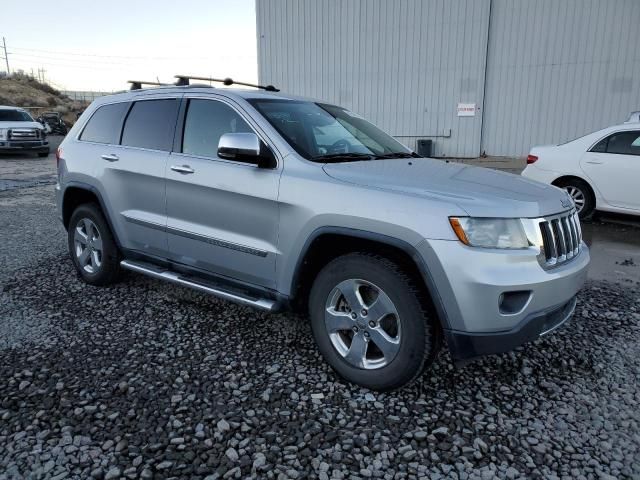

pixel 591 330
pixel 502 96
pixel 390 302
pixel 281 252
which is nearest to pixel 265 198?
pixel 281 252

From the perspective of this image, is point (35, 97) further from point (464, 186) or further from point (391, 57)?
point (464, 186)

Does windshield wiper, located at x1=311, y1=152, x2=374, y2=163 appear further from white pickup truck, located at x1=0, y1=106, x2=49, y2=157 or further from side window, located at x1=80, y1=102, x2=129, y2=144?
white pickup truck, located at x1=0, y1=106, x2=49, y2=157

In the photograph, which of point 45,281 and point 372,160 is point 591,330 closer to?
point 372,160

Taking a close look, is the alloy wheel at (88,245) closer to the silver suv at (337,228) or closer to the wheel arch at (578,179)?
the silver suv at (337,228)

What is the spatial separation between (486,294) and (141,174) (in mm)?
2824

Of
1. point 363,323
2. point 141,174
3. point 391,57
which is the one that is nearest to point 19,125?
point 391,57

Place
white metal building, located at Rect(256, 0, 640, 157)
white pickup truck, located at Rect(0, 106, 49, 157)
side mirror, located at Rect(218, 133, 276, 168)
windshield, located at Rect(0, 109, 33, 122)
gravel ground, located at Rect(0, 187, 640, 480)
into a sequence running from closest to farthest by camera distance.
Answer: gravel ground, located at Rect(0, 187, 640, 480) < side mirror, located at Rect(218, 133, 276, 168) < white metal building, located at Rect(256, 0, 640, 157) < white pickup truck, located at Rect(0, 106, 49, 157) < windshield, located at Rect(0, 109, 33, 122)

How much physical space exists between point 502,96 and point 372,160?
48.0ft

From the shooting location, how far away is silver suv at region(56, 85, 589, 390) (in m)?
2.50

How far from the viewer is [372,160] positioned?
11.1ft

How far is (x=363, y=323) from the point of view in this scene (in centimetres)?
284

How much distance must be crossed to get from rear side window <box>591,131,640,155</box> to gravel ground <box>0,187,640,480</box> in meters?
4.06

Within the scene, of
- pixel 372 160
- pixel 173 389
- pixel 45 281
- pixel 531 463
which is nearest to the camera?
pixel 531 463

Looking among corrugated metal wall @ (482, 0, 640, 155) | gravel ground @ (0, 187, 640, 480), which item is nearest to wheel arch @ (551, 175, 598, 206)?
gravel ground @ (0, 187, 640, 480)
